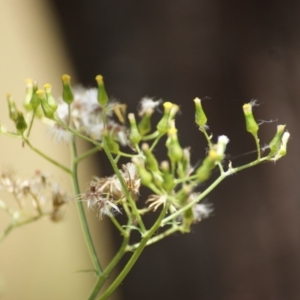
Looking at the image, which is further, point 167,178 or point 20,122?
point 20,122

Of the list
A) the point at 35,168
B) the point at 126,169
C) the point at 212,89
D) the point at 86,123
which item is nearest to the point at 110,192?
the point at 126,169

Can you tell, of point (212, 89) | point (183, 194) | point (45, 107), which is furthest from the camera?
point (212, 89)

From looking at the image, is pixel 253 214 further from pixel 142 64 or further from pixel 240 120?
pixel 142 64

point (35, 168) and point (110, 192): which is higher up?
point (35, 168)

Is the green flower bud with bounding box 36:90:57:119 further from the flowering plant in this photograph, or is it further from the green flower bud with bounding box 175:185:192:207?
the green flower bud with bounding box 175:185:192:207

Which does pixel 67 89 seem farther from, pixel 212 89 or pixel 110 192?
pixel 212 89

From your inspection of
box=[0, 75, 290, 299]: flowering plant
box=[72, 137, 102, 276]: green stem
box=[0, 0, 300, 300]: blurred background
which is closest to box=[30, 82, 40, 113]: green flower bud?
box=[0, 75, 290, 299]: flowering plant

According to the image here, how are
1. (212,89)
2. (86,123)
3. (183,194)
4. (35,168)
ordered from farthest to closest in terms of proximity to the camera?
(35,168) → (212,89) → (86,123) → (183,194)

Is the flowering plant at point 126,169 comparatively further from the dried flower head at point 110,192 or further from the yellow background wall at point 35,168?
the yellow background wall at point 35,168
